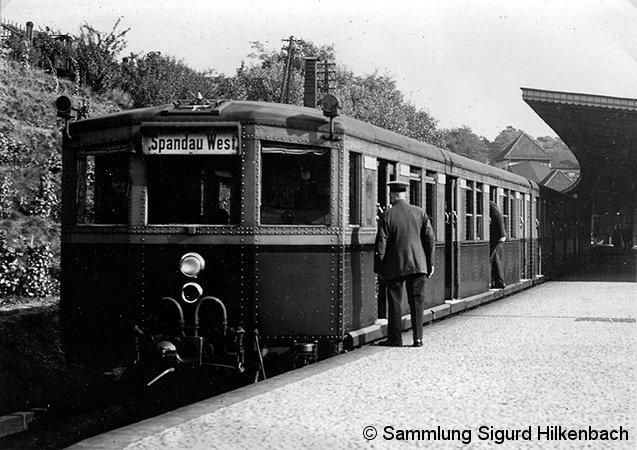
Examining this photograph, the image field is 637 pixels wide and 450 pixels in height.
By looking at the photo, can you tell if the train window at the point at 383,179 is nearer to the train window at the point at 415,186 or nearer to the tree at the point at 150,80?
the train window at the point at 415,186

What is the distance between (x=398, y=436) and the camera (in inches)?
205

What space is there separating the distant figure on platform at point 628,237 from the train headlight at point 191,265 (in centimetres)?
3983

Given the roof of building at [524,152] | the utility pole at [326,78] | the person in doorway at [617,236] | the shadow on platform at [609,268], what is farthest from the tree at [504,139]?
the shadow on platform at [609,268]

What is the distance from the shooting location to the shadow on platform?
25.2 metres

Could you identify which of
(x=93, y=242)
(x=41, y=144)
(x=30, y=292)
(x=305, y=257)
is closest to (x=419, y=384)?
(x=305, y=257)

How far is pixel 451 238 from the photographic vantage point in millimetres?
12922

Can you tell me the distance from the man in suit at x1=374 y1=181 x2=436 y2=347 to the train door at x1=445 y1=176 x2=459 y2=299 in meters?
3.33

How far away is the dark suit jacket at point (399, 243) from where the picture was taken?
9.23m

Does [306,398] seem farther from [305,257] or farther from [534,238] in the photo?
[534,238]

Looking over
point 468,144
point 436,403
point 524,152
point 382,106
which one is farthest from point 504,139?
point 436,403

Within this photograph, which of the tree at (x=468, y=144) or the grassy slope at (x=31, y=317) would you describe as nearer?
the grassy slope at (x=31, y=317)

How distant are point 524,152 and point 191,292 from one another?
12609cm

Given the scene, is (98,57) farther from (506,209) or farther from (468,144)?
(468,144)

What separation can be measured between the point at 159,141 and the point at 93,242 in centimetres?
123
